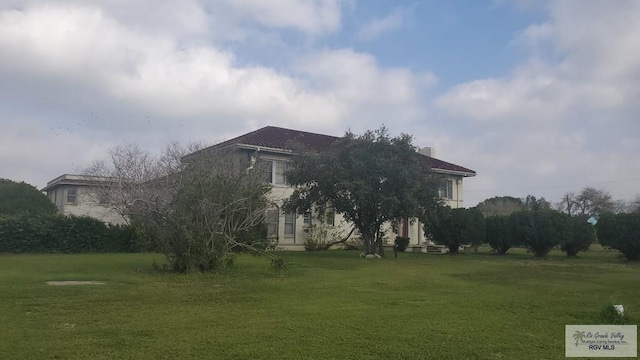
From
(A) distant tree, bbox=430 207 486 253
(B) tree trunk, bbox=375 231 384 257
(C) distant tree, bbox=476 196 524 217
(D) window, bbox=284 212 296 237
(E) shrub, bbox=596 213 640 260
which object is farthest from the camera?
(C) distant tree, bbox=476 196 524 217

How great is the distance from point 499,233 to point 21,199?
1138 inches

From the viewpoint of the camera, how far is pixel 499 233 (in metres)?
31.8

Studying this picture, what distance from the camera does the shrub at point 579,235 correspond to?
2903cm

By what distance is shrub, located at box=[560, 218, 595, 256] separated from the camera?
95.3ft

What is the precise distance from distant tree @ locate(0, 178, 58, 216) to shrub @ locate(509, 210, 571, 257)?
27518mm

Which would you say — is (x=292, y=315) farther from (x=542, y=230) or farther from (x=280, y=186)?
(x=280, y=186)

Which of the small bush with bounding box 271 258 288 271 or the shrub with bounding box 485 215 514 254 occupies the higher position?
Answer: the shrub with bounding box 485 215 514 254

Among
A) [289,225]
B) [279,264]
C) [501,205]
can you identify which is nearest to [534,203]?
[501,205]

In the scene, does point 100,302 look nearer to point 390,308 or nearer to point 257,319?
point 257,319

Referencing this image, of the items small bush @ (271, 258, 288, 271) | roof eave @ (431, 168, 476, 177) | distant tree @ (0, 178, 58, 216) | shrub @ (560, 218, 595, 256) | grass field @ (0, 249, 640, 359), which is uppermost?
roof eave @ (431, 168, 476, 177)

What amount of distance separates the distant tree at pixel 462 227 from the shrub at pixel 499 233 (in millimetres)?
632

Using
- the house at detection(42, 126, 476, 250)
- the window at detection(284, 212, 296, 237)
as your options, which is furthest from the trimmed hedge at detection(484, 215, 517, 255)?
the window at detection(284, 212, 296, 237)

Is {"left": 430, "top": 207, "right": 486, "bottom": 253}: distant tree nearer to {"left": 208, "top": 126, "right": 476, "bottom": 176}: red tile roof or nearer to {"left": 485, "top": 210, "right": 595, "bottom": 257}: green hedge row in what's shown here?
{"left": 485, "top": 210, "right": 595, "bottom": 257}: green hedge row

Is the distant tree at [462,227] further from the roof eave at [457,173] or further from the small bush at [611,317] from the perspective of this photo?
the small bush at [611,317]
